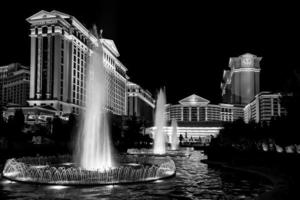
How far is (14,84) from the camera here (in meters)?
151

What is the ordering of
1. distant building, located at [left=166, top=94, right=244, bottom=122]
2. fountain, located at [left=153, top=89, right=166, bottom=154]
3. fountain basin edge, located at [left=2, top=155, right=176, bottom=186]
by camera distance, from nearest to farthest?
fountain basin edge, located at [left=2, top=155, right=176, bottom=186], fountain, located at [left=153, top=89, right=166, bottom=154], distant building, located at [left=166, top=94, right=244, bottom=122]

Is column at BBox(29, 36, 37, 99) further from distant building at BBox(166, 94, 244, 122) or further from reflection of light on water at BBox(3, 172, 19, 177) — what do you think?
distant building at BBox(166, 94, 244, 122)

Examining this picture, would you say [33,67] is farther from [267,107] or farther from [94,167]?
[267,107]

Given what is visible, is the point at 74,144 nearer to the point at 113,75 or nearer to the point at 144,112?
the point at 113,75

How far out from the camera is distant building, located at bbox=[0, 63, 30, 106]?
146 meters

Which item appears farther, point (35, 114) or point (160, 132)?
point (35, 114)

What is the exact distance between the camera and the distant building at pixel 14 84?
146m

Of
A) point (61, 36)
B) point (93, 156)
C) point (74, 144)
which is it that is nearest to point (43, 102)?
point (61, 36)

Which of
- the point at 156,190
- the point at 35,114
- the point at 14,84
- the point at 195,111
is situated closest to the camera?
the point at 156,190

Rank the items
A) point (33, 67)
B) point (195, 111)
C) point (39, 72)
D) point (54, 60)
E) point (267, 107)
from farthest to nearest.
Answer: point (195, 111) < point (267, 107) < point (33, 67) < point (39, 72) < point (54, 60)

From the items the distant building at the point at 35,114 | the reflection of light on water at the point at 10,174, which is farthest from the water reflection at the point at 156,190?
the distant building at the point at 35,114

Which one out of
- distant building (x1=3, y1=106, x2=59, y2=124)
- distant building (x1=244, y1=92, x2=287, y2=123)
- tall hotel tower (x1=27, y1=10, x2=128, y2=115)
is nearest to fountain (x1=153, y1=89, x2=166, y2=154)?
distant building (x1=3, y1=106, x2=59, y2=124)

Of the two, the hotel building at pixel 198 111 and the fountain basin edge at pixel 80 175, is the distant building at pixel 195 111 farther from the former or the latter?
the fountain basin edge at pixel 80 175

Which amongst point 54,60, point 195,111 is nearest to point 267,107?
point 195,111
